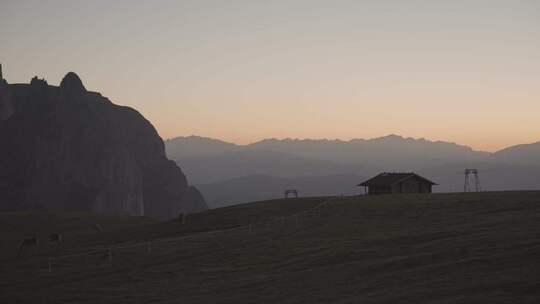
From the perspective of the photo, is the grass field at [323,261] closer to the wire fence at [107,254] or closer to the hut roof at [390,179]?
the wire fence at [107,254]

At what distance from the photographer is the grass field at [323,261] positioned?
2491 cm

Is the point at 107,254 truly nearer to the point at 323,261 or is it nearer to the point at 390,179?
the point at 323,261

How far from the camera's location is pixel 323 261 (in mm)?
36062

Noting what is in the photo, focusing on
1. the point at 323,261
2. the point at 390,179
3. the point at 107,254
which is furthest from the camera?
the point at 390,179

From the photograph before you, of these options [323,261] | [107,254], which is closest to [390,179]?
[107,254]

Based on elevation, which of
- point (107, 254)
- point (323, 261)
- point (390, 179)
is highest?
point (390, 179)

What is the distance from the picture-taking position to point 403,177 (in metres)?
91.9

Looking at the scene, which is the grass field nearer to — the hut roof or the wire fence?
the wire fence

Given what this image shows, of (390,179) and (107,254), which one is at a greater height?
(390,179)

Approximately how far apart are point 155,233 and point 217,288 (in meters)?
39.4

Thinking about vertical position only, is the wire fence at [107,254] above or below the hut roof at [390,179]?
below

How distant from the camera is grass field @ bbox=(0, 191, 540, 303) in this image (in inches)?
981

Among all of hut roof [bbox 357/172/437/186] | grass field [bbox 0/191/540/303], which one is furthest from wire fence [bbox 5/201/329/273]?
hut roof [bbox 357/172/437/186]

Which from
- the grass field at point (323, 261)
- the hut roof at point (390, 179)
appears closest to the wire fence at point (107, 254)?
the grass field at point (323, 261)
